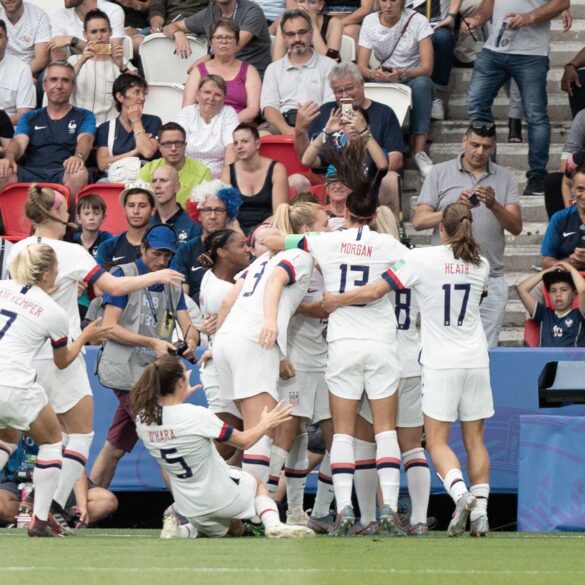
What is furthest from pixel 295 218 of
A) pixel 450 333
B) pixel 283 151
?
pixel 283 151

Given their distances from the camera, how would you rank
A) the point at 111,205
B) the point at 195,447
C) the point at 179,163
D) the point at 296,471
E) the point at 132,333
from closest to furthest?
the point at 195,447
the point at 296,471
the point at 132,333
the point at 179,163
the point at 111,205

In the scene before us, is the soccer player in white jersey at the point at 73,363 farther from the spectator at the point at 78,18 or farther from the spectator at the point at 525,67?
the spectator at the point at 78,18

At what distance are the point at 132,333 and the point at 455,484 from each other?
2.72 metres

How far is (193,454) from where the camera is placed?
26.6ft

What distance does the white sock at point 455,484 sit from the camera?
8.51 meters

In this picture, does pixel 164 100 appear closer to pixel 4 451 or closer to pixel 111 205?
pixel 111 205

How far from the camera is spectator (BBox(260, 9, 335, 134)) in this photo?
44.2 ft

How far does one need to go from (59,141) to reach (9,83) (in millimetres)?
1188

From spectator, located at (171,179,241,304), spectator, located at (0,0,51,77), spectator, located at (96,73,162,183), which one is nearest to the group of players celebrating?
spectator, located at (171,179,241,304)

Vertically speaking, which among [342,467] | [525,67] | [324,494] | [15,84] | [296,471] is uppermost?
[525,67]

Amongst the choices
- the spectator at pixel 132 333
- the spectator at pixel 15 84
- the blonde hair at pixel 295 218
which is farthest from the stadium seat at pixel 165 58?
the blonde hair at pixel 295 218

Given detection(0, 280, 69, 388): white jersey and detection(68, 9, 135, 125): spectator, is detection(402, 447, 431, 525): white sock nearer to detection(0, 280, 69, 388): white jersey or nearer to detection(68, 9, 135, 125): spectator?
detection(0, 280, 69, 388): white jersey

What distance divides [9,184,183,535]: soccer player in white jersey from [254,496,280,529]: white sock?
129 cm

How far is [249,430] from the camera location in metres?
8.28
